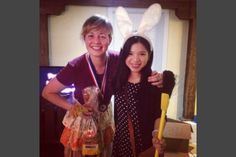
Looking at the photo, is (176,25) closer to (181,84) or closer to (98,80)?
(181,84)

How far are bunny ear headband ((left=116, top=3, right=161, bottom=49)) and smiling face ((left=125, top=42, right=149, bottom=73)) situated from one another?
0.23ft

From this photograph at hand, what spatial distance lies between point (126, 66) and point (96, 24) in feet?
0.99

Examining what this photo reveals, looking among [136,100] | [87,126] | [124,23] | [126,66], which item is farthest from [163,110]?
[124,23]

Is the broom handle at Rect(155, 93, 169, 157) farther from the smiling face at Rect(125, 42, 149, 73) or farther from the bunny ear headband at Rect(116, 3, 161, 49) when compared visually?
the bunny ear headband at Rect(116, 3, 161, 49)

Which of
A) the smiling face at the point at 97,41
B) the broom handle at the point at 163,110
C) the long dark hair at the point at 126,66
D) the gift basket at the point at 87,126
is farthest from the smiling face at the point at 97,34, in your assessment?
the broom handle at the point at 163,110

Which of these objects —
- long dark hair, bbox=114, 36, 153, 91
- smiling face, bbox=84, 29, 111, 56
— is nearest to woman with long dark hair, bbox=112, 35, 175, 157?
long dark hair, bbox=114, 36, 153, 91

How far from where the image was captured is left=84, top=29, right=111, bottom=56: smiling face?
2266mm

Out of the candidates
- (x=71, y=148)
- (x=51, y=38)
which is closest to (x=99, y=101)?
(x=71, y=148)

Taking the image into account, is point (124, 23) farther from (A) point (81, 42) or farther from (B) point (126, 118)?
(B) point (126, 118)

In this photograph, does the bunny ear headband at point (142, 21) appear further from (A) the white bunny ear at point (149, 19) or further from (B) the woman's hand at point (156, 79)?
(B) the woman's hand at point (156, 79)

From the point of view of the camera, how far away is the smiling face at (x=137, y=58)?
2.27 meters

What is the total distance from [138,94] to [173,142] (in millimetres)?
356

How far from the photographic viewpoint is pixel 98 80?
2.31 m

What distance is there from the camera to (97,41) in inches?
89.4
